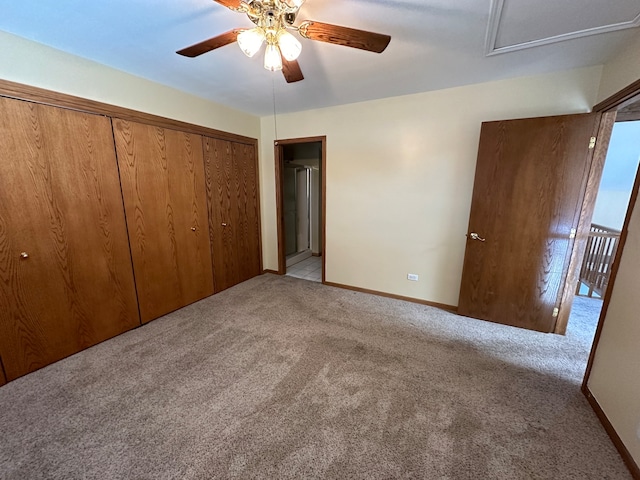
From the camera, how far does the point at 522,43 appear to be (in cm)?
171

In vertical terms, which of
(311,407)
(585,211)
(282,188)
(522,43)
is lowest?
(311,407)

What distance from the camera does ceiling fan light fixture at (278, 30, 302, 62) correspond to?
1270mm

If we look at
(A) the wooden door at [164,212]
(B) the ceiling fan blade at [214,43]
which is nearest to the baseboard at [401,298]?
(A) the wooden door at [164,212]

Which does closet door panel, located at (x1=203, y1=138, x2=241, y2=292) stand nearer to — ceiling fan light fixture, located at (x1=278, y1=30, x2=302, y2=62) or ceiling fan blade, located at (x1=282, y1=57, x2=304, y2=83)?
ceiling fan blade, located at (x1=282, y1=57, x2=304, y2=83)

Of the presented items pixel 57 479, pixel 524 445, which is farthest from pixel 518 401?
pixel 57 479

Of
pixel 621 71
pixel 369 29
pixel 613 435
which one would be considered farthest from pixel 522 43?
pixel 613 435

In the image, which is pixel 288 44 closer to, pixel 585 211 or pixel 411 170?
pixel 411 170

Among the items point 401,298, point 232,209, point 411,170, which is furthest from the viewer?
point 232,209

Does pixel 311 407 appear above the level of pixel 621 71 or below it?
below

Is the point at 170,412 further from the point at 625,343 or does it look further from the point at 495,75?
the point at 495,75

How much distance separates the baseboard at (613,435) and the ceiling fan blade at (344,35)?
2.41m

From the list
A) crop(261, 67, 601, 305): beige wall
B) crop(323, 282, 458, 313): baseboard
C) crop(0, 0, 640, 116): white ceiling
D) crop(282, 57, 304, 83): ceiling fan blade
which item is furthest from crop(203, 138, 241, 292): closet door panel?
crop(282, 57, 304, 83): ceiling fan blade

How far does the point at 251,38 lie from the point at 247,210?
250cm

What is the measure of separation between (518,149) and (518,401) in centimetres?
204
